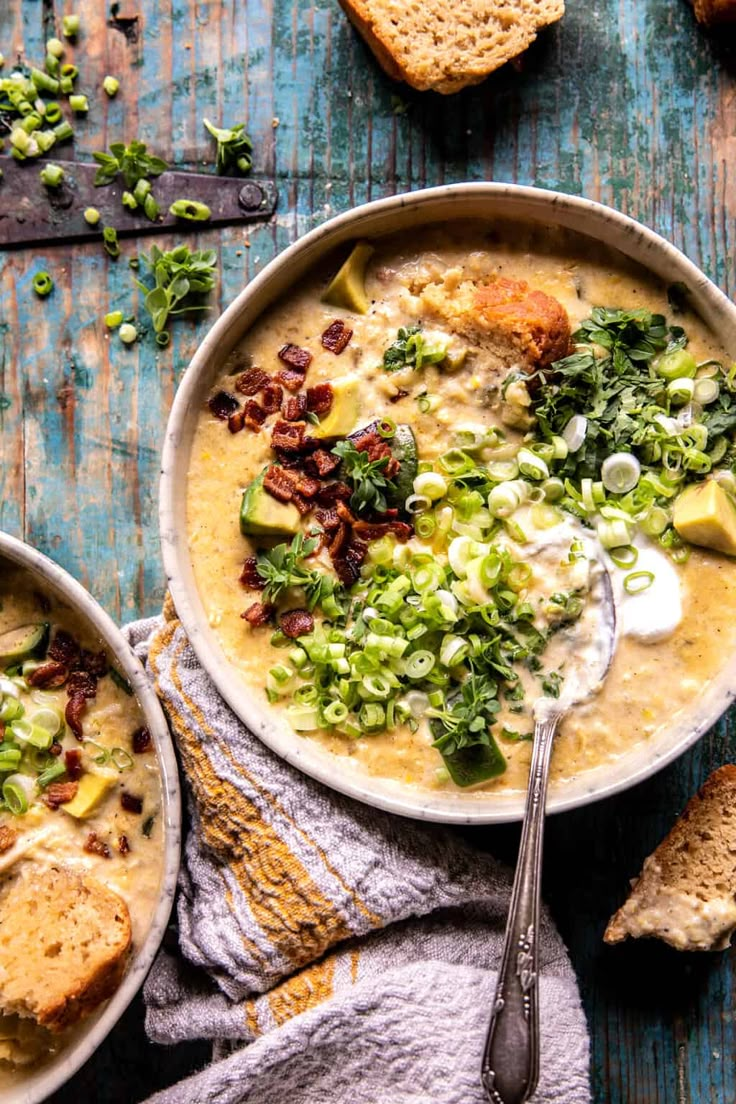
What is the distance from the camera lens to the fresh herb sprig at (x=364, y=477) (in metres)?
2.80

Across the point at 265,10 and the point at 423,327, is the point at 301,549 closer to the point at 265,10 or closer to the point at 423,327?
the point at 423,327

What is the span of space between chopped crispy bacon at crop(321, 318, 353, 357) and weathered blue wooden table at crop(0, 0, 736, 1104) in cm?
47

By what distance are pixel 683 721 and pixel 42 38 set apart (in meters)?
2.76

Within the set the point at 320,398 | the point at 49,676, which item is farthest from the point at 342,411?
the point at 49,676

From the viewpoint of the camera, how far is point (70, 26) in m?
3.29

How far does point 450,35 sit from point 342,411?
3.94 ft

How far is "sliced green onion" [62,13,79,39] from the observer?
10.8 feet

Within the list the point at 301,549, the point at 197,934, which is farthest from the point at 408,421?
the point at 197,934

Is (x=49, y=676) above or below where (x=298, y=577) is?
A: below

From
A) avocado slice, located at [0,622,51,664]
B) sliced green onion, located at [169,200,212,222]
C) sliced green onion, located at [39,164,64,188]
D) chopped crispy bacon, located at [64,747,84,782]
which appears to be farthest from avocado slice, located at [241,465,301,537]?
sliced green onion, located at [39,164,64,188]

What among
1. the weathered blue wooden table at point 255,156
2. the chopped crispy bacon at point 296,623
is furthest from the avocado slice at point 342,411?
the weathered blue wooden table at point 255,156

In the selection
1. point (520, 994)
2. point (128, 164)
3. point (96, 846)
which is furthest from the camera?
point (128, 164)

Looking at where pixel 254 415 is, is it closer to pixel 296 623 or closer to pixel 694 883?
pixel 296 623

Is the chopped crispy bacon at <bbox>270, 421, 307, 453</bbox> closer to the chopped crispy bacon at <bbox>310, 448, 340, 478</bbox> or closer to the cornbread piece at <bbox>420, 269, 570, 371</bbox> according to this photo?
the chopped crispy bacon at <bbox>310, 448, 340, 478</bbox>
